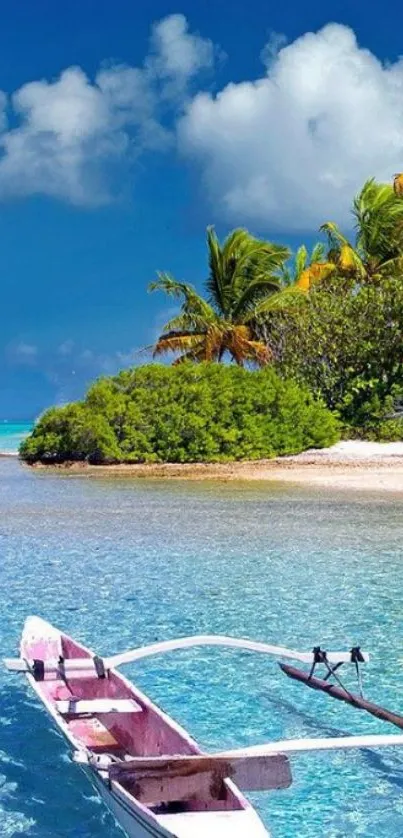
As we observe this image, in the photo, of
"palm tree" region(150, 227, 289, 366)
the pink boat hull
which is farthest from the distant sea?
the pink boat hull

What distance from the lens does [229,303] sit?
115 ft

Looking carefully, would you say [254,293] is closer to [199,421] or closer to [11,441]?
[199,421]

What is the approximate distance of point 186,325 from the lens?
34.0 meters

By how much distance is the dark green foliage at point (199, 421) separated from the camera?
91.7 feet

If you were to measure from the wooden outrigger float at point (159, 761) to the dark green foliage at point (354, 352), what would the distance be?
81.6 feet

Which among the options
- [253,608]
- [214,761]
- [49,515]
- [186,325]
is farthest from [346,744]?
[186,325]

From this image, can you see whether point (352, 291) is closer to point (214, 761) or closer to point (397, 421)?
point (397, 421)

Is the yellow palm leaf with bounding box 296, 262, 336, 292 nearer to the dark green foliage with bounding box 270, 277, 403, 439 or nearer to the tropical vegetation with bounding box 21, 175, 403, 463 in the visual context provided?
the tropical vegetation with bounding box 21, 175, 403, 463

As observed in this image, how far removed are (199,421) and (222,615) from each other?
17.9 meters

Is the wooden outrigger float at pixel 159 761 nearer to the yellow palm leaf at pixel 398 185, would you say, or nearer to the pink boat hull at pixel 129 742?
the pink boat hull at pixel 129 742

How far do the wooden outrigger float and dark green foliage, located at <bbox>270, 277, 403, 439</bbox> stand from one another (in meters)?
24.9

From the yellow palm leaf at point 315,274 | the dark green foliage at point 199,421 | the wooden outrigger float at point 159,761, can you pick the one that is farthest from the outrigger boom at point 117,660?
the yellow palm leaf at point 315,274

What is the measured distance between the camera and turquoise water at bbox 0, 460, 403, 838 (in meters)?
5.26

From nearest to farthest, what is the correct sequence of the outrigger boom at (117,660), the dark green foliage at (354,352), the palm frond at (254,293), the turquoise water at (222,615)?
the turquoise water at (222,615)
the outrigger boom at (117,660)
the dark green foliage at (354,352)
the palm frond at (254,293)
